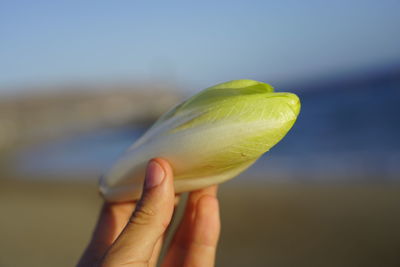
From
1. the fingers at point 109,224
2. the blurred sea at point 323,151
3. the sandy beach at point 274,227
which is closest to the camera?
the fingers at point 109,224

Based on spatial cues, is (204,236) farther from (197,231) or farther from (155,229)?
(155,229)

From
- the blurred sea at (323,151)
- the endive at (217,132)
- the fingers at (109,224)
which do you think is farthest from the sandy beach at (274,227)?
the endive at (217,132)

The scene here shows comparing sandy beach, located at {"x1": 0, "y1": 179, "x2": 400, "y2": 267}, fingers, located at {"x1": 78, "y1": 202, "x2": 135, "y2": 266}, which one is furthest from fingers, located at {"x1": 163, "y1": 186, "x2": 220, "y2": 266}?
sandy beach, located at {"x1": 0, "y1": 179, "x2": 400, "y2": 267}

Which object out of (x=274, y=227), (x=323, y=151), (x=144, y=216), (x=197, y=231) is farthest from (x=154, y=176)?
(x=323, y=151)

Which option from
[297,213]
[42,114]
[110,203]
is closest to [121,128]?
[42,114]

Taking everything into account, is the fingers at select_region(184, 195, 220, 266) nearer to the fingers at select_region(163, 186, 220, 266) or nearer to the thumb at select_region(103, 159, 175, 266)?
the fingers at select_region(163, 186, 220, 266)

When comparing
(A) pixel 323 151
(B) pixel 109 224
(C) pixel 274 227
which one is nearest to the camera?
(B) pixel 109 224

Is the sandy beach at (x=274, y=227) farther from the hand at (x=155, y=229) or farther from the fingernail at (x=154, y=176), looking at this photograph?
the fingernail at (x=154, y=176)
